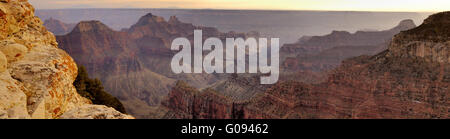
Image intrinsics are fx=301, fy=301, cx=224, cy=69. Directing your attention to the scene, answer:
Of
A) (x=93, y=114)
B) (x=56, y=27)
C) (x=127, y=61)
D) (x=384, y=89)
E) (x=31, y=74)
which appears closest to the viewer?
(x=93, y=114)

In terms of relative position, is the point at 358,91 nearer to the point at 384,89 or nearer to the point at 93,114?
the point at 384,89

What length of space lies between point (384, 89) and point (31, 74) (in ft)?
76.2

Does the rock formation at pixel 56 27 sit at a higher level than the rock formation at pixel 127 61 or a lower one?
higher

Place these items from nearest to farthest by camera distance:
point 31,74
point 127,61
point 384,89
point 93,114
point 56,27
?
point 93,114 → point 31,74 → point 384,89 → point 127,61 → point 56,27

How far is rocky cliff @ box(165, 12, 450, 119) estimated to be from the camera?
21.0m

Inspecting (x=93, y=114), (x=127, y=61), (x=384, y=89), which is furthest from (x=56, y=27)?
(x=93, y=114)

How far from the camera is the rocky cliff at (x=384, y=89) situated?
20953mm

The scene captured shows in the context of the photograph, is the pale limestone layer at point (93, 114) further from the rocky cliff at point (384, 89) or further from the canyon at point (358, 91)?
the rocky cliff at point (384, 89)

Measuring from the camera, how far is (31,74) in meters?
6.32

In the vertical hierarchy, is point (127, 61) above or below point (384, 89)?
below

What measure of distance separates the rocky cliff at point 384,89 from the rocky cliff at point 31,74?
20.0 m

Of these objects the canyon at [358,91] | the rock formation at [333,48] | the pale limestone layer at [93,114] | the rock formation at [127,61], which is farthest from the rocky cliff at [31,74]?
the rock formation at [333,48]
